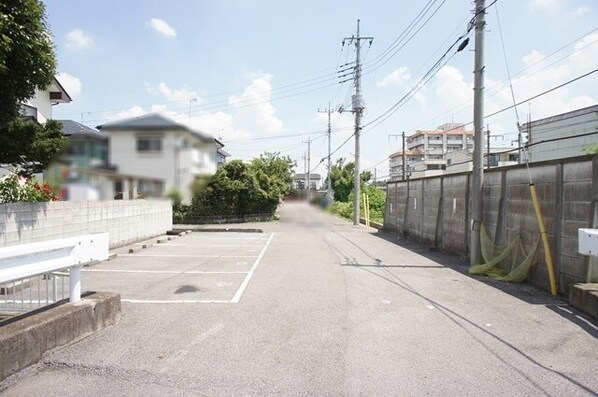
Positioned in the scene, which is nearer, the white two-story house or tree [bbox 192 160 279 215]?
the white two-story house

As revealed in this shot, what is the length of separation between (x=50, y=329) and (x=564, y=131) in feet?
118

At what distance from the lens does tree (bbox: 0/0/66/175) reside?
536cm

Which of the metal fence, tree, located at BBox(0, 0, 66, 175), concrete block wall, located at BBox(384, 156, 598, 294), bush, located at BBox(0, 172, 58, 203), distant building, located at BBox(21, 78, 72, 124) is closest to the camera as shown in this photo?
the metal fence

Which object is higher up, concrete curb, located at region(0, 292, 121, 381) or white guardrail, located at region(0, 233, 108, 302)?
white guardrail, located at region(0, 233, 108, 302)

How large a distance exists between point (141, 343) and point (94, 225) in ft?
24.9

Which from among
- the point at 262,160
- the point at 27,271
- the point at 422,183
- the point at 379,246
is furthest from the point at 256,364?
the point at 262,160

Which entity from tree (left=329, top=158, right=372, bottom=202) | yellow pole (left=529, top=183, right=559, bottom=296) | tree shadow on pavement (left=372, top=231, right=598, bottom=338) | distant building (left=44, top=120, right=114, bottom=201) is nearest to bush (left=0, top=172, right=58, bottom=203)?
distant building (left=44, top=120, right=114, bottom=201)

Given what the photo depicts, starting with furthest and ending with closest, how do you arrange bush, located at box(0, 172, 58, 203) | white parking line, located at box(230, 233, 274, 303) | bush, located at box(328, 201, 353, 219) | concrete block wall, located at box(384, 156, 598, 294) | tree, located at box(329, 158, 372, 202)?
1. tree, located at box(329, 158, 372, 202)
2. bush, located at box(328, 201, 353, 219)
3. bush, located at box(0, 172, 58, 203)
4. concrete block wall, located at box(384, 156, 598, 294)
5. white parking line, located at box(230, 233, 274, 303)

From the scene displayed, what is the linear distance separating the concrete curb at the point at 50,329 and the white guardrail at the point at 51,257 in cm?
23

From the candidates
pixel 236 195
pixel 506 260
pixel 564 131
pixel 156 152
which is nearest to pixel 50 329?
pixel 156 152

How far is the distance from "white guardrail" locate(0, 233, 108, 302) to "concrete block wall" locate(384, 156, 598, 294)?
21.4 feet

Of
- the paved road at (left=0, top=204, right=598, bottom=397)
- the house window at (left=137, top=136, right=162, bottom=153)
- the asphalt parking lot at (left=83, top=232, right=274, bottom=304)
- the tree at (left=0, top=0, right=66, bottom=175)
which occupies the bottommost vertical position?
the asphalt parking lot at (left=83, top=232, right=274, bottom=304)

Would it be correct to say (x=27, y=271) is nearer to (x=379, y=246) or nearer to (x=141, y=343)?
(x=141, y=343)

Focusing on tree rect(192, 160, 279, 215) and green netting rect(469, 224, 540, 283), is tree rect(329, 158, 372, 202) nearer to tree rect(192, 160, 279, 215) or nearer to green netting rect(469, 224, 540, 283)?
tree rect(192, 160, 279, 215)
